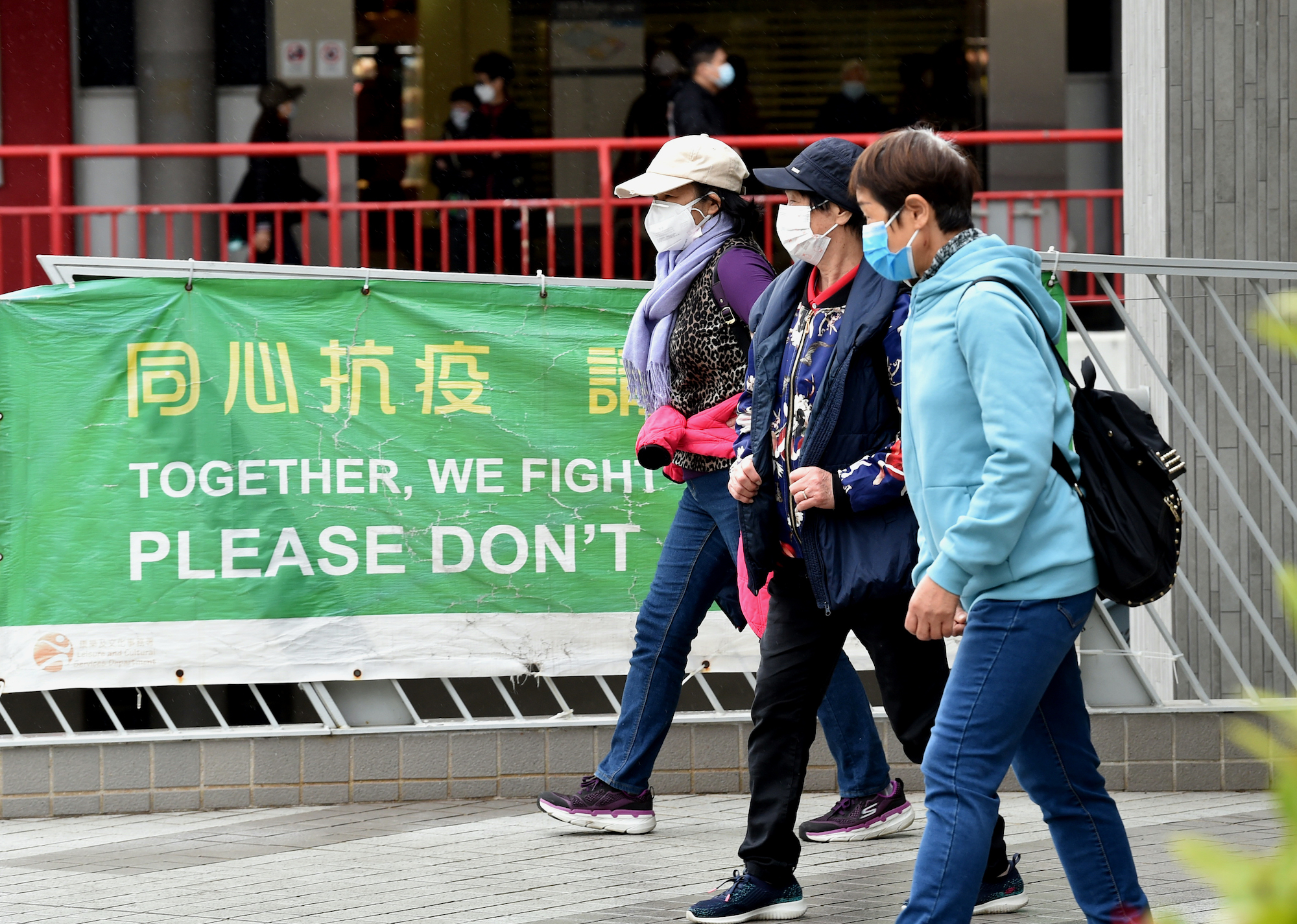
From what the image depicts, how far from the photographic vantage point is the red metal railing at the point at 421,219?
8.09 metres

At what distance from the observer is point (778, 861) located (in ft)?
12.4

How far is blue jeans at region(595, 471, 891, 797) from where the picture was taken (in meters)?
4.62

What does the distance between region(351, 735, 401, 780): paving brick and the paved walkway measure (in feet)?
0.40

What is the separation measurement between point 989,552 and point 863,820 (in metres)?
2.11

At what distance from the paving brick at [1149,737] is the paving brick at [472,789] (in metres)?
2.28

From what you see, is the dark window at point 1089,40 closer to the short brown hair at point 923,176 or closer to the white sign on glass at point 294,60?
the white sign on glass at point 294,60

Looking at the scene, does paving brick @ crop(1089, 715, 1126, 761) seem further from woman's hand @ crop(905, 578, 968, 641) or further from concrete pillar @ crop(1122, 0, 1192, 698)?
woman's hand @ crop(905, 578, 968, 641)

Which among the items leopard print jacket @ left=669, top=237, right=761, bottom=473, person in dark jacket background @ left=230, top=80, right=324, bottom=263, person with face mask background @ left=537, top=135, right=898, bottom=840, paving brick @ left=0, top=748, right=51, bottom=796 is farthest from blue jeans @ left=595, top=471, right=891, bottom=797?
person in dark jacket background @ left=230, top=80, right=324, bottom=263

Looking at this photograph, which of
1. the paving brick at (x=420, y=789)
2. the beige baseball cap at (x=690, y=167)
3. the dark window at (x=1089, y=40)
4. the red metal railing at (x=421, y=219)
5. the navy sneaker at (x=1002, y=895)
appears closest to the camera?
the navy sneaker at (x=1002, y=895)

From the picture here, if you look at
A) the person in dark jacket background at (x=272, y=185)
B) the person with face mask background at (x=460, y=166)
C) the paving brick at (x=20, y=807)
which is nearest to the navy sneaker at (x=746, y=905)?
the paving brick at (x=20, y=807)

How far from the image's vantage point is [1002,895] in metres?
3.86

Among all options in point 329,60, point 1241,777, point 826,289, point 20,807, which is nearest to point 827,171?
point 826,289

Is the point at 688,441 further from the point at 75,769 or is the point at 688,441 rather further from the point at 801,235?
the point at 75,769

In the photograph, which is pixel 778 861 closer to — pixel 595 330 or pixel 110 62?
pixel 595 330
